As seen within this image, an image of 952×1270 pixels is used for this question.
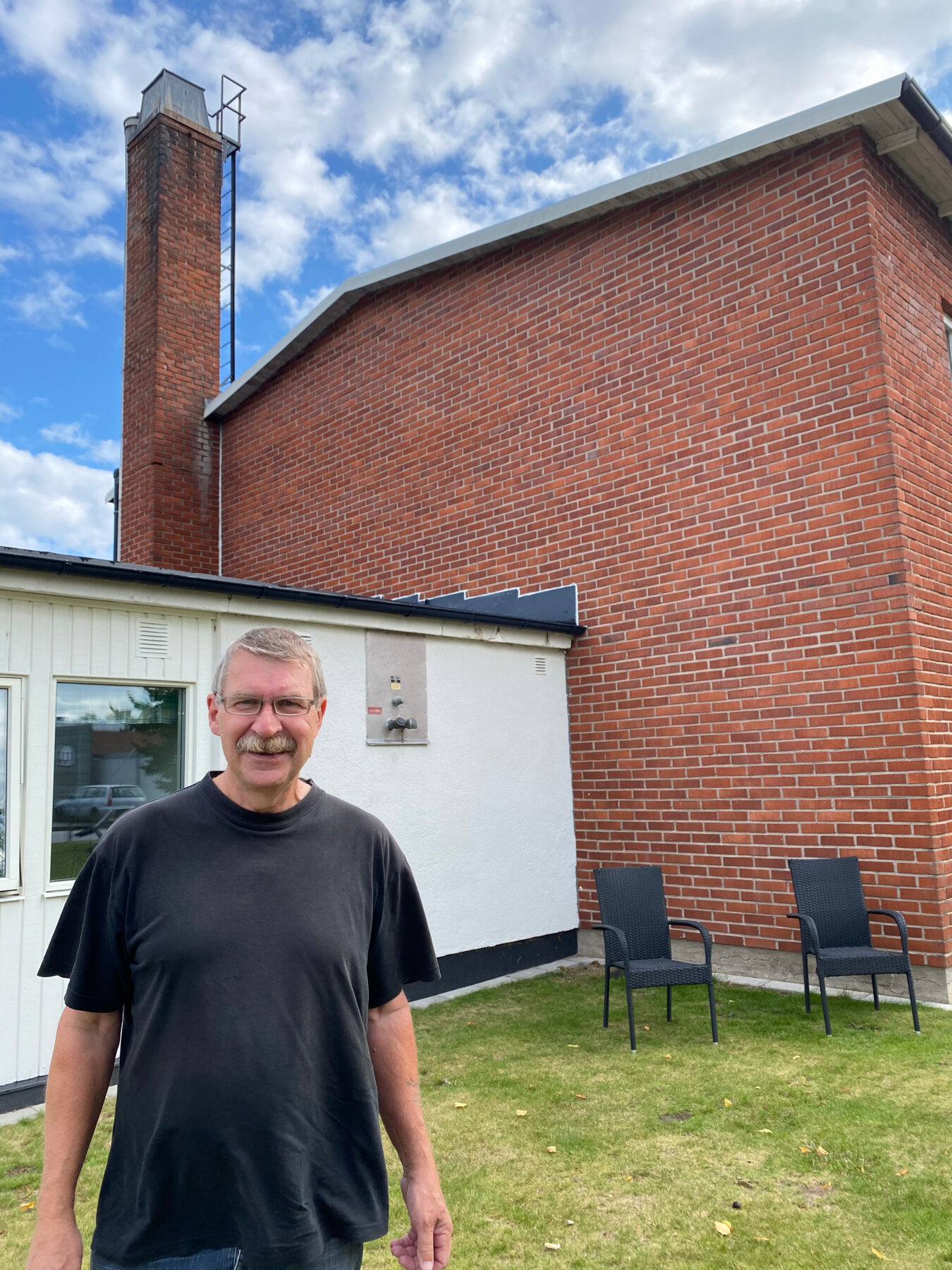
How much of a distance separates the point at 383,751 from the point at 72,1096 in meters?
5.00

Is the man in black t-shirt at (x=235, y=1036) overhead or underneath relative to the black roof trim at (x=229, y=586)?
underneath

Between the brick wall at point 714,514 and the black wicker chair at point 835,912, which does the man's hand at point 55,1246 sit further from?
the brick wall at point 714,514

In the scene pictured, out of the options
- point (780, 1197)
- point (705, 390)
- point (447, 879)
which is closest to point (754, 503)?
point (705, 390)

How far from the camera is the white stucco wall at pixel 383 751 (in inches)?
190

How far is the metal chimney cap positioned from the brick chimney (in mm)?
21

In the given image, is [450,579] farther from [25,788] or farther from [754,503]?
[25,788]

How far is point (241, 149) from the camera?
13.8m

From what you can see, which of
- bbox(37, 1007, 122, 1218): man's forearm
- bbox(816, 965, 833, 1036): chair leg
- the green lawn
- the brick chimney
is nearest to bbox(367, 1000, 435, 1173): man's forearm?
bbox(37, 1007, 122, 1218): man's forearm

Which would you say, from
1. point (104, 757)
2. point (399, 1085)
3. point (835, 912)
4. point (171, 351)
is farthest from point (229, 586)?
point (171, 351)

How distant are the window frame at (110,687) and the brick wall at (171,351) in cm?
650

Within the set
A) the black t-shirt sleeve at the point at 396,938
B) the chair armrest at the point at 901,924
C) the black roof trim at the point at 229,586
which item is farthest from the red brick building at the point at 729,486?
the black t-shirt sleeve at the point at 396,938

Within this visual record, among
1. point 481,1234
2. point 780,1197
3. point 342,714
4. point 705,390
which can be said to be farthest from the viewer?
point 705,390

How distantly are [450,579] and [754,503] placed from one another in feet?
11.0

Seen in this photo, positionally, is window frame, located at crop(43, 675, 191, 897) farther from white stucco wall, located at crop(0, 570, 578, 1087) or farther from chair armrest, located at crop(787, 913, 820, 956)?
chair armrest, located at crop(787, 913, 820, 956)
